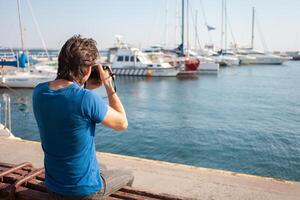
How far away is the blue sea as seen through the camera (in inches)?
407

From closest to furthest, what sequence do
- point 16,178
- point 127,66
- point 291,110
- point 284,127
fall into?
point 16,178
point 284,127
point 291,110
point 127,66

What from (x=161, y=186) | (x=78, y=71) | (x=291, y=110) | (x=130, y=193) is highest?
(x=78, y=71)

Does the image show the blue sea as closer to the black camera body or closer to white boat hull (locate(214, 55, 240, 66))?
the black camera body

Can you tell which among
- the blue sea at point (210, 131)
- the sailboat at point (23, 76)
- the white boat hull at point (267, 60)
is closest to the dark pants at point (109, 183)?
the blue sea at point (210, 131)

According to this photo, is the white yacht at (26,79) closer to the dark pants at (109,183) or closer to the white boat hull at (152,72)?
the white boat hull at (152,72)

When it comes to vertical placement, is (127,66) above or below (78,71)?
below

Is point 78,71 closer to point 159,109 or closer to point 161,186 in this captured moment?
point 161,186

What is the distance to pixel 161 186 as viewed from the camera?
4285 mm

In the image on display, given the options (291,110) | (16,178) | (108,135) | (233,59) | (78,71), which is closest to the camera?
(78,71)

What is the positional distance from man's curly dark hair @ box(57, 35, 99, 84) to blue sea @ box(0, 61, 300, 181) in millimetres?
7948

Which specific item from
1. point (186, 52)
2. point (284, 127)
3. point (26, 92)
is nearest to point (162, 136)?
point (284, 127)

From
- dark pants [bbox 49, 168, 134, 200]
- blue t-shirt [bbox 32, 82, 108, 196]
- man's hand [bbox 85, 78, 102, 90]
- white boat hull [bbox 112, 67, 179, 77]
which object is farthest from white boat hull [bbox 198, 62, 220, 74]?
blue t-shirt [bbox 32, 82, 108, 196]

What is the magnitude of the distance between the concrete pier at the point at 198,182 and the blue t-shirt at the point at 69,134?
6.10 feet

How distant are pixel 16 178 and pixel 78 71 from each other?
148 cm
